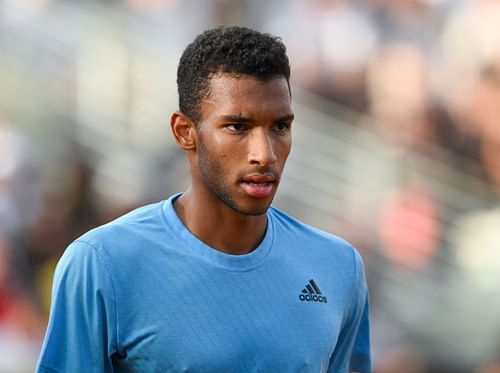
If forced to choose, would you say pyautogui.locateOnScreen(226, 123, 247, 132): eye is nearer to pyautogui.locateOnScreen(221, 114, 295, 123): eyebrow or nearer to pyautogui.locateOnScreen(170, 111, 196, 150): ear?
pyautogui.locateOnScreen(221, 114, 295, 123): eyebrow

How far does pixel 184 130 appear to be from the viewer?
8.66ft

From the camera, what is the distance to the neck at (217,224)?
263cm

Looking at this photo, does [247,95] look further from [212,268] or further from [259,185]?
[212,268]

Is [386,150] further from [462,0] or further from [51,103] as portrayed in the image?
[51,103]

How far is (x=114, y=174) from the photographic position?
7.66 metres

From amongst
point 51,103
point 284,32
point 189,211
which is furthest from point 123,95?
point 189,211

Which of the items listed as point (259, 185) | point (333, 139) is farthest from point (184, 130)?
point (333, 139)

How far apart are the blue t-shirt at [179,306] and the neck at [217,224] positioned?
0.03 m

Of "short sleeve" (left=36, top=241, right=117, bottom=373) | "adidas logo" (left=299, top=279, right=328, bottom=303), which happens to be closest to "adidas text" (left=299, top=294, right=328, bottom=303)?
"adidas logo" (left=299, top=279, right=328, bottom=303)

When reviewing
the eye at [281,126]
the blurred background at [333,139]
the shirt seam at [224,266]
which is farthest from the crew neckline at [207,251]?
the blurred background at [333,139]

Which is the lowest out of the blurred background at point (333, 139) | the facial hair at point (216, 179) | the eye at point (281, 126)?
the blurred background at point (333, 139)

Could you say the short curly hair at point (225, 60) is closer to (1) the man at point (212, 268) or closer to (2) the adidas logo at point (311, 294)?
(1) the man at point (212, 268)

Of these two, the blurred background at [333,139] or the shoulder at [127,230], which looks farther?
the blurred background at [333,139]

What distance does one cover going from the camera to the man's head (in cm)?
248
